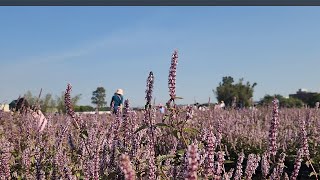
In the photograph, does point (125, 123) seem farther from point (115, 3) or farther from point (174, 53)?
point (115, 3)

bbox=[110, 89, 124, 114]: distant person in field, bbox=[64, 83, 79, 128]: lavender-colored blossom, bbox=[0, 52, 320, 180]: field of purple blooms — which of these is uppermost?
bbox=[110, 89, 124, 114]: distant person in field

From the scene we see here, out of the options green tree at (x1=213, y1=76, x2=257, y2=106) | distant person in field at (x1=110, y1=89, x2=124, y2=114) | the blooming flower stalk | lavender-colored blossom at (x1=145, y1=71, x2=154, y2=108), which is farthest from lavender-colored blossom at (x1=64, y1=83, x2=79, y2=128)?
green tree at (x1=213, y1=76, x2=257, y2=106)

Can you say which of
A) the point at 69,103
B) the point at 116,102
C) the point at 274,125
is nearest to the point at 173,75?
the point at 274,125

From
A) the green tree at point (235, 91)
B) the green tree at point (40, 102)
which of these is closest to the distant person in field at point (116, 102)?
the green tree at point (40, 102)

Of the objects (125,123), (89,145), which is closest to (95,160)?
(125,123)

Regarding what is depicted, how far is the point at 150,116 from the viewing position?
273 cm

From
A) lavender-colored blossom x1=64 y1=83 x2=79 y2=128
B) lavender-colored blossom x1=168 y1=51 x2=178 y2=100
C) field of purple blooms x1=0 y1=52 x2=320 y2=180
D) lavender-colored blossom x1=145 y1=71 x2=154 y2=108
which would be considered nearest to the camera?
field of purple blooms x1=0 y1=52 x2=320 y2=180

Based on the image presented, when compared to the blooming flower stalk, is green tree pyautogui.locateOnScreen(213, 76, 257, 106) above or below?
above

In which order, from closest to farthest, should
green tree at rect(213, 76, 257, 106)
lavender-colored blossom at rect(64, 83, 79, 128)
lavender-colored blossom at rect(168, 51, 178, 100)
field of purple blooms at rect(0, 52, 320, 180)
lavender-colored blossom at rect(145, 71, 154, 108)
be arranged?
1. field of purple blooms at rect(0, 52, 320, 180)
2. lavender-colored blossom at rect(168, 51, 178, 100)
3. lavender-colored blossom at rect(145, 71, 154, 108)
4. lavender-colored blossom at rect(64, 83, 79, 128)
5. green tree at rect(213, 76, 257, 106)

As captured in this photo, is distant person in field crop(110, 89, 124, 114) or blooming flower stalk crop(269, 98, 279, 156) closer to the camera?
blooming flower stalk crop(269, 98, 279, 156)

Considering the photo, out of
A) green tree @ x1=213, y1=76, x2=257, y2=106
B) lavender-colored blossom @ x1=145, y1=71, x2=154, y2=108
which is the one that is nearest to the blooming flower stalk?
lavender-colored blossom @ x1=145, y1=71, x2=154, y2=108

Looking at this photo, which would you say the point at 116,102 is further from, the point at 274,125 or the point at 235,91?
the point at 235,91

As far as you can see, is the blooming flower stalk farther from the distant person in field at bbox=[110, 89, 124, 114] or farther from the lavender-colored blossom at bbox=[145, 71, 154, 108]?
the distant person in field at bbox=[110, 89, 124, 114]

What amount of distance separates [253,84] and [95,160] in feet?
188
